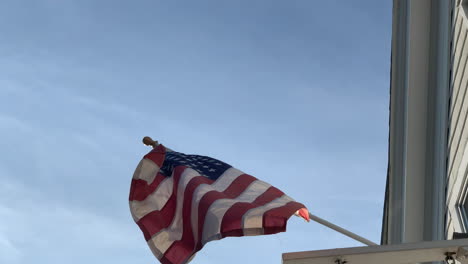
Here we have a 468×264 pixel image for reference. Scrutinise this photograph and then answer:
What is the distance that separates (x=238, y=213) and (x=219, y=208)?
0.36 metres

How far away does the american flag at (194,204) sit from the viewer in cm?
739

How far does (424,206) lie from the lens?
9.43 meters

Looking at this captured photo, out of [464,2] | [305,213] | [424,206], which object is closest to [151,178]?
[305,213]

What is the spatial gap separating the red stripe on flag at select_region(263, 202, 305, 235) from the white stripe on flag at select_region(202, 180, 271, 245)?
1.48 ft

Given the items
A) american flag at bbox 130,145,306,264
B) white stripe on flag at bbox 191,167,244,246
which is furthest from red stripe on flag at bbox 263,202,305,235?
white stripe on flag at bbox 191,167,244,246

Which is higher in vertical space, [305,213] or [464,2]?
[464,2]

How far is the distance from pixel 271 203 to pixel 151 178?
7.15ft

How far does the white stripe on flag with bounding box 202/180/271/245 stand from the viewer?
7.51 metres

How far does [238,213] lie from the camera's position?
7422 mm

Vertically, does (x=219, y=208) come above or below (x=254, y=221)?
above

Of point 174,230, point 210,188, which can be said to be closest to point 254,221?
point 210,188

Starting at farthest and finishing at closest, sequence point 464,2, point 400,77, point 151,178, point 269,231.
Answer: point 400,77 < point 151,178 < point 464,2 < point 269,231

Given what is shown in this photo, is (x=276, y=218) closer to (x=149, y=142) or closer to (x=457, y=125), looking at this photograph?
(x=457, y=125)

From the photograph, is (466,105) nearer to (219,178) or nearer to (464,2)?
(464,2)
